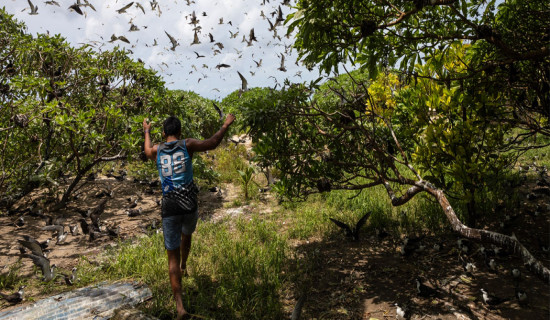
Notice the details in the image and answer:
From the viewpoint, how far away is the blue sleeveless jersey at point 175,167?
3473 mm

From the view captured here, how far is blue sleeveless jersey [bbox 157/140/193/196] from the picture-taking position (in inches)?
137

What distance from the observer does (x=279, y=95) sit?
3689 mm

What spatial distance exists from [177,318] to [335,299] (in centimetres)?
174

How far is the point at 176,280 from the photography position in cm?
331

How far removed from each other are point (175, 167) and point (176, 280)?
1.21m

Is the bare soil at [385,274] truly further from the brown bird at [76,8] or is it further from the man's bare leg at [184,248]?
the brown bird at [76,8]

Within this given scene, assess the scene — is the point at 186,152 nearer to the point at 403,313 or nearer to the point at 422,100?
the point at 403,313

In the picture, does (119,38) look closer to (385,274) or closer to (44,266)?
(44,266)

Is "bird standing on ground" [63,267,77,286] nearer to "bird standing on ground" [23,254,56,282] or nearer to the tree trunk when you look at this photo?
"bird standing on ground" [23,254,56,282]

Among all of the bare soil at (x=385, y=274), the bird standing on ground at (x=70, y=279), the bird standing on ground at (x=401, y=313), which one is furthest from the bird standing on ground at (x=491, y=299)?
the bird standing on ground at (x=70, y=279)

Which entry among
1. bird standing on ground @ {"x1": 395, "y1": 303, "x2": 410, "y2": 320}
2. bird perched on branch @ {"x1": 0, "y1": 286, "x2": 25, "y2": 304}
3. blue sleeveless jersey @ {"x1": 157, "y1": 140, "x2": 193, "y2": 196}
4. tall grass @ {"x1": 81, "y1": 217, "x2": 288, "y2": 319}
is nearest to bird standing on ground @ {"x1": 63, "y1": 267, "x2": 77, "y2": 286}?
tall grass @ {"x1": 81, "y1": 217, "x2": 288, "y2": 319}

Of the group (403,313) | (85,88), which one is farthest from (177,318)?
(85,88)

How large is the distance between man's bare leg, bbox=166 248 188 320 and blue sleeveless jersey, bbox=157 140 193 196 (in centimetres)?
70

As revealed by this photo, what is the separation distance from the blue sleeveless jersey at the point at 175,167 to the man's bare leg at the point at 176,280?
70 cm
